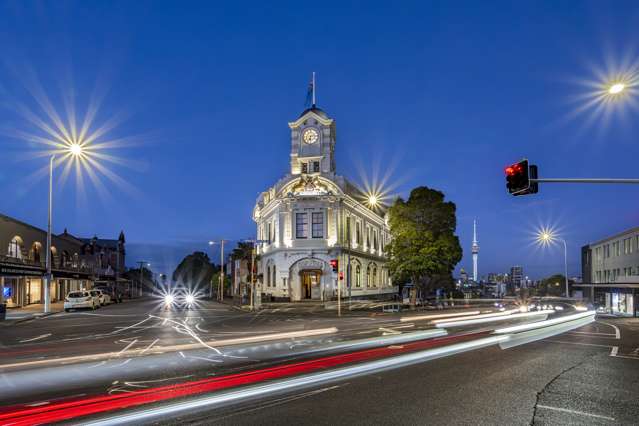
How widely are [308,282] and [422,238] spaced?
63.0 ft

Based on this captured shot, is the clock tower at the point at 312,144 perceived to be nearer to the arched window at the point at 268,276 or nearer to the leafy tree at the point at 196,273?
the arched window at the point at 268,276

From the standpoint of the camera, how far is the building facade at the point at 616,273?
4372cm

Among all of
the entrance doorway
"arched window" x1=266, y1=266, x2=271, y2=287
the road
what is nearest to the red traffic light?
the road

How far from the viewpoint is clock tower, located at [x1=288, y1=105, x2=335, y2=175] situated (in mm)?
63656

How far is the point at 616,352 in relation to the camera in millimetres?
15875

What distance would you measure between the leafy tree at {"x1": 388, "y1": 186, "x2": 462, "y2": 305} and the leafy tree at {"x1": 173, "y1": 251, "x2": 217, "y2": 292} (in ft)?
322

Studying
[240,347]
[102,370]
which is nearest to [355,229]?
[240,347]

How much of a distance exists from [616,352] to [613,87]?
884cm

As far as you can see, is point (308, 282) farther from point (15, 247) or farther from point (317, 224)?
point (15, 247)

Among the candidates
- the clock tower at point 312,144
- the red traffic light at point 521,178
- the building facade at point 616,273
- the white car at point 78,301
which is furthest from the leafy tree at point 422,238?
the red traffic light at point 521,178

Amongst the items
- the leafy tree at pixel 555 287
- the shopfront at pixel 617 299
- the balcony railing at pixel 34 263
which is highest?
the balcony railing at pixel 34 263

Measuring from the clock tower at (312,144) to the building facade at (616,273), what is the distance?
35.1m

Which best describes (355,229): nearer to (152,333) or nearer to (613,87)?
(152,333)

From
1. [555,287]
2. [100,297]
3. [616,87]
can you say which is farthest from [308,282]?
[555,287]
